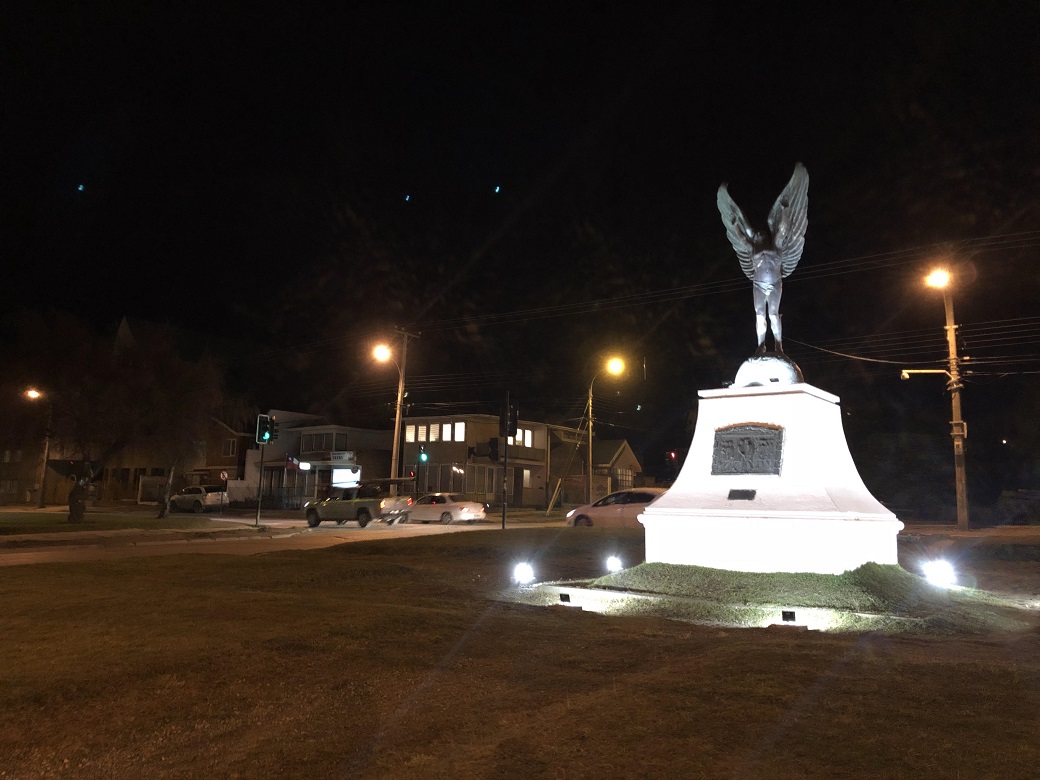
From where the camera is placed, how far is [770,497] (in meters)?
10.1

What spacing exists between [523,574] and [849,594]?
484 cm

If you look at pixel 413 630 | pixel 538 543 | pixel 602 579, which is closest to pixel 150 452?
pixel 538 543

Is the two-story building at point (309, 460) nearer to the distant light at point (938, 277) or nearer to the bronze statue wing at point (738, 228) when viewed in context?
the distant light at point (938, 277)

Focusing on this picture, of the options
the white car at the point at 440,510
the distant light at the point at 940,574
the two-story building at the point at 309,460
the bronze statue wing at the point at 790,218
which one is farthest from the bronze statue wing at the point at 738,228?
the two-story building at the point at 309,460

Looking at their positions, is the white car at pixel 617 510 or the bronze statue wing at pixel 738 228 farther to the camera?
the white car at pixel 617 510

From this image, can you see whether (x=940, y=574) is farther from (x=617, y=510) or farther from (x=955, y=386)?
(x=955, y=386)

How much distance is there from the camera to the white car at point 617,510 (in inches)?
836

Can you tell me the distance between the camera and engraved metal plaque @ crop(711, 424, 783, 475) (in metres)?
10.6

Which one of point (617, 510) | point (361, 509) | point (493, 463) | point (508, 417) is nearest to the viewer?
point (508, 417)

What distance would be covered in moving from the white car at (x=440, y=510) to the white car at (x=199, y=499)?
16.6 meters

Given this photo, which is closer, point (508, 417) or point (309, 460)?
point (508, 417)

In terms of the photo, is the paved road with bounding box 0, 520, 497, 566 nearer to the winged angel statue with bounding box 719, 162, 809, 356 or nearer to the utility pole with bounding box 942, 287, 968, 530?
the winged angel statue with bounding box 719, 162, 809, 356

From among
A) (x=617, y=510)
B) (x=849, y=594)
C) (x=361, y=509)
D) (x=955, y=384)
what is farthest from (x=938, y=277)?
(x=361, y=509)

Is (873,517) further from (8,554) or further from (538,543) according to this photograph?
(8,554)
